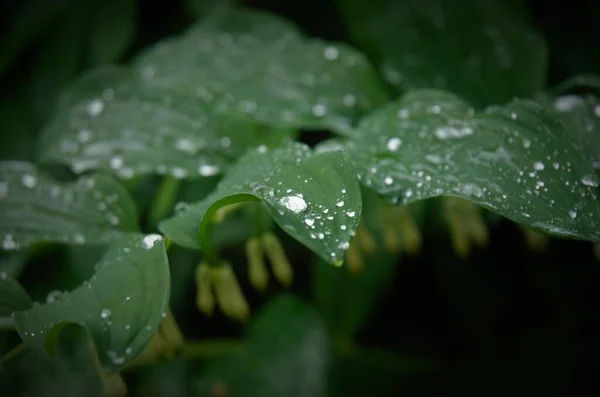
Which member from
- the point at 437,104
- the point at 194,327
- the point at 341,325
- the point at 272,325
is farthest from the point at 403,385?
the point at 437,104

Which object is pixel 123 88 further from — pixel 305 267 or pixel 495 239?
pixel 495 239

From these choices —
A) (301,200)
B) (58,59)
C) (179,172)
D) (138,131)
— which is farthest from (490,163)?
(58,59)

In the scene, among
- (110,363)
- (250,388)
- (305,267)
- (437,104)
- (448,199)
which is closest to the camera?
(110,363)

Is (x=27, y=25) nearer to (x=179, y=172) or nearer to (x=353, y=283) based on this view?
(x=179, y=172)

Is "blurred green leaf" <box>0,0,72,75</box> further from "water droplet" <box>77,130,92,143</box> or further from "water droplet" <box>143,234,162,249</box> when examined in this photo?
"water droplet" <box>143,234,162,249</box>

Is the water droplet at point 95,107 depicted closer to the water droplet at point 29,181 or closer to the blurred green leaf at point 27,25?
the water droplet at point 29,181

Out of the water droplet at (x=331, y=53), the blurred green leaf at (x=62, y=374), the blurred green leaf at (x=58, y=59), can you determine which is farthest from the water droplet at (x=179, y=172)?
the blurred green leaf at (x=58, y=59)

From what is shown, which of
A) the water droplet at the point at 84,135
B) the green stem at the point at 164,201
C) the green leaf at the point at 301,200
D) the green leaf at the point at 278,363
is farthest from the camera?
the green leaf at the point at 278,363
